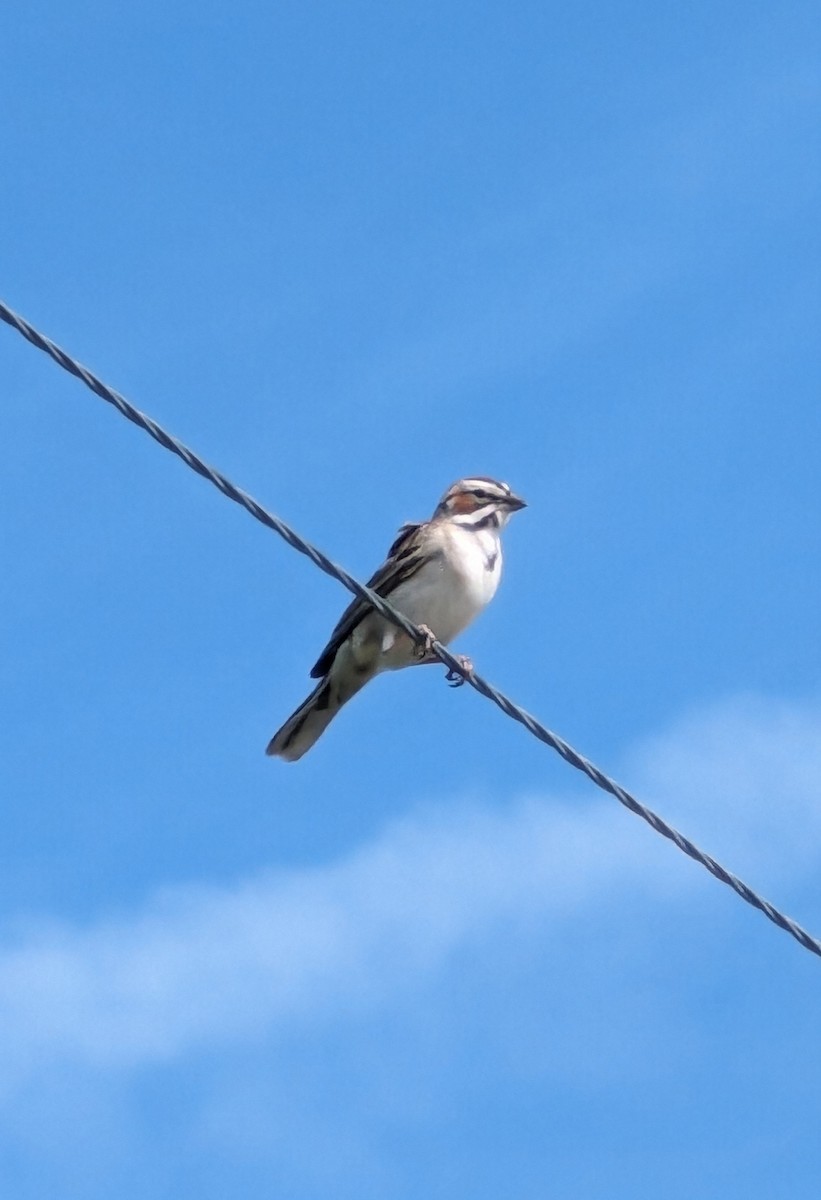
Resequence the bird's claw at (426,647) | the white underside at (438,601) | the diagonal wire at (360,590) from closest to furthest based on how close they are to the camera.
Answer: the diagonal wire at (360,590) → the bird's claw at (426,647) → the white underside at (438,601)

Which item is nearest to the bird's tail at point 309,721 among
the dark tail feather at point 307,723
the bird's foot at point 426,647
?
the dark tail feather at point 307,723

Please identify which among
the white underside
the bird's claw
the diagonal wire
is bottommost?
the diagonal wire

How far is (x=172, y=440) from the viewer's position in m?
7.05

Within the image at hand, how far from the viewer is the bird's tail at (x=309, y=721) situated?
1227 centimetres

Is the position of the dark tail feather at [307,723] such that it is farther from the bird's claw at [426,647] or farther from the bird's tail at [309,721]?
the bird's claw at [426,647]

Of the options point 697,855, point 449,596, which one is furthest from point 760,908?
point 449,596

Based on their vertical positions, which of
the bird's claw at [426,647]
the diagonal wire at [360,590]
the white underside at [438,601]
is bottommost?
the diagonal wire at [360,590]

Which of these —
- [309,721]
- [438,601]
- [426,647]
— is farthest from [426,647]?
[309,721]

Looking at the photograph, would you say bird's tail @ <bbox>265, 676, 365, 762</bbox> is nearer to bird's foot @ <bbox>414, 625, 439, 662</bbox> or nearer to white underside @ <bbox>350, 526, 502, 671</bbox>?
white underside @ <bbox>350, 526, 502, 671</bbox>

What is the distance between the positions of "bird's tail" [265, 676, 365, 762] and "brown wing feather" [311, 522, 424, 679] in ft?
0.36

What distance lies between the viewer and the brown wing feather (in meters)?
12.2

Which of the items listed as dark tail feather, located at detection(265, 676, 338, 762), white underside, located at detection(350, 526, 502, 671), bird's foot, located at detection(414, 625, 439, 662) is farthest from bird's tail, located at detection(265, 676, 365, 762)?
bird's foot, located at detection(414, 625, 439, 662)

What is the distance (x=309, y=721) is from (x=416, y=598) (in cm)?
92

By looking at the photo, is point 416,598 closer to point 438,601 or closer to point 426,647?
point 438,601
